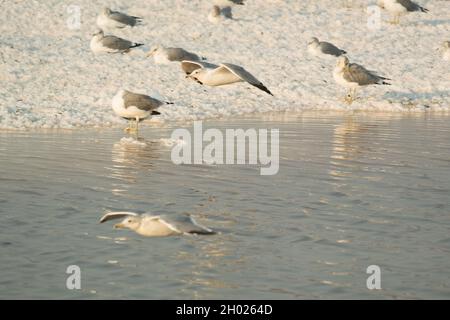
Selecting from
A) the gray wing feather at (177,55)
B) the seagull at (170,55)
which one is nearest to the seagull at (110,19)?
the seagull at (170,55)

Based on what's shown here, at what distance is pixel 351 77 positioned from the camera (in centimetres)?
2086

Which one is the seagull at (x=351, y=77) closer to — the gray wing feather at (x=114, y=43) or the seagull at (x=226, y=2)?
the gray wing feather at (x=114, y=43)

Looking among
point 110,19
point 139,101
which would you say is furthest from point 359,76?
point 110,19

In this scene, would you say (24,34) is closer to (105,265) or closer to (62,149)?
(62,149)

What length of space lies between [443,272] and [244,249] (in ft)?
6.07

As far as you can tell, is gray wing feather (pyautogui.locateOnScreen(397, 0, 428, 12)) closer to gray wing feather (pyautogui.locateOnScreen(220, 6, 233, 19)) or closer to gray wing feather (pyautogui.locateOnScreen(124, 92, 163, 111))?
gray wing feather (pyautogui.locateOnScreen(220, 6, 233, 19))

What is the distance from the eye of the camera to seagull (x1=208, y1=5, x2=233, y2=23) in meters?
26.0

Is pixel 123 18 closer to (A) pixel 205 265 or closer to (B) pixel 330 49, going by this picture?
(B) pixel 330 49

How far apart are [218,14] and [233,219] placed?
57.4ft

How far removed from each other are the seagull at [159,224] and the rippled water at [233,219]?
11cm

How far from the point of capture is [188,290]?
6969mm

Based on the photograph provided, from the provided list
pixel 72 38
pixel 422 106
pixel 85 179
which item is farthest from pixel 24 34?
pixel 85 179

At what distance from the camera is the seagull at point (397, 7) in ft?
90.6

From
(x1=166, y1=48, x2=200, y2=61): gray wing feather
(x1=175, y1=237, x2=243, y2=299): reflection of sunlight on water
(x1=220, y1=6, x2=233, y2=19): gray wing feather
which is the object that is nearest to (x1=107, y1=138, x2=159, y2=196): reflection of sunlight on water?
(x1=175, y1=237, x2=243, y2=299): reflection of sunlight on water
